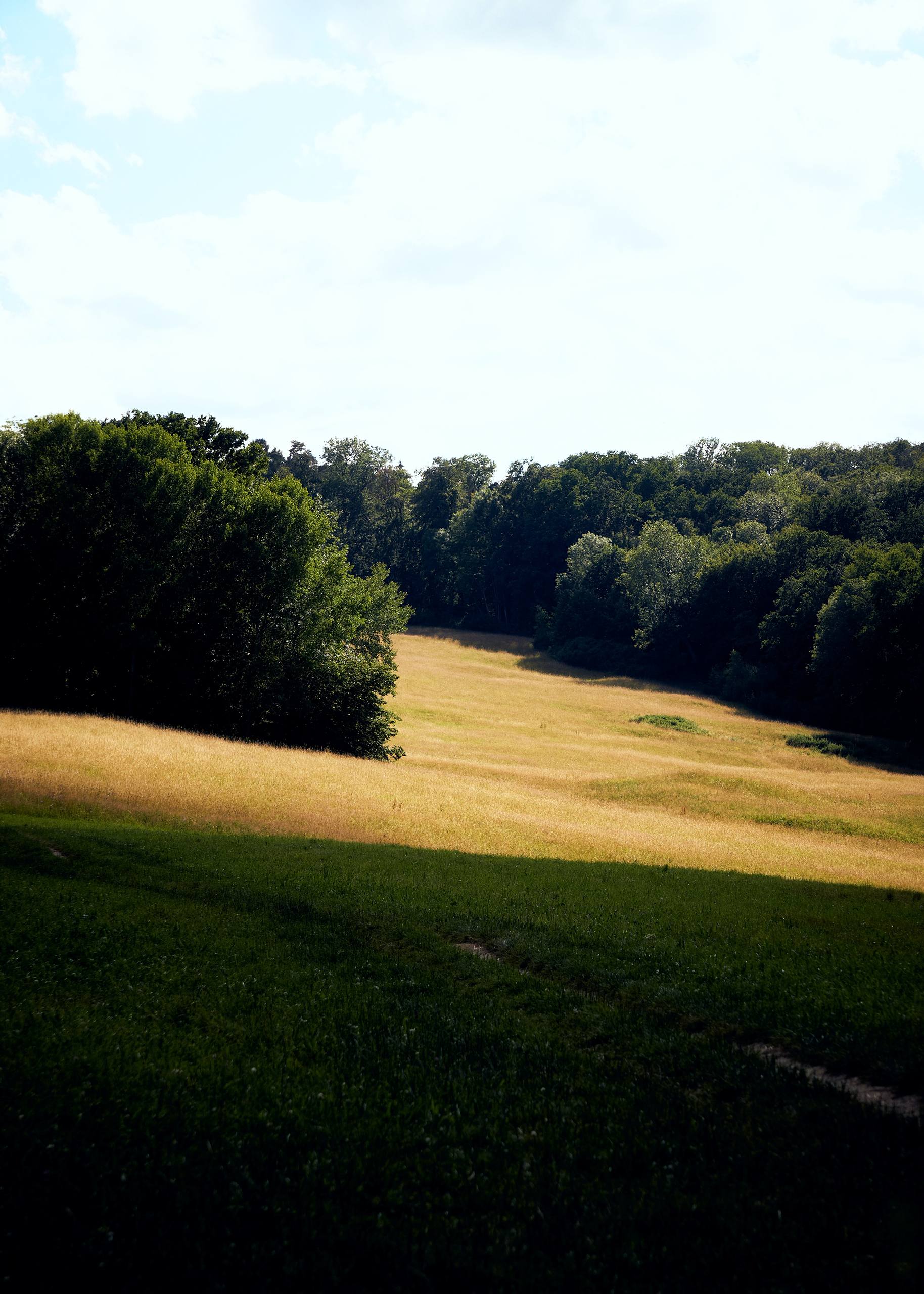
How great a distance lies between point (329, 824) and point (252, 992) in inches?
602

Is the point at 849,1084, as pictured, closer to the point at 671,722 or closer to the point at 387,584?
the point at 671,722

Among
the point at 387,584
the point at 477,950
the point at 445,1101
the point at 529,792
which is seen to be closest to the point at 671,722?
the point at 387,584

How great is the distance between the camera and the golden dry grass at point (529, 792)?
25344 millimetres

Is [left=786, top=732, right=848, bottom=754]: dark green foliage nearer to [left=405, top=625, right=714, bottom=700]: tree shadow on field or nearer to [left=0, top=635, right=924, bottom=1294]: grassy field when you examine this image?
[left=405, top=625, right=714, bottom=700]: tree shadow on field

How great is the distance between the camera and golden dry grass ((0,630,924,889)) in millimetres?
25344

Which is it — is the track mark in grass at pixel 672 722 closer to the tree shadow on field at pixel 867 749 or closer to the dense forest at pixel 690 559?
the tree shadow on field at pixel 867 749

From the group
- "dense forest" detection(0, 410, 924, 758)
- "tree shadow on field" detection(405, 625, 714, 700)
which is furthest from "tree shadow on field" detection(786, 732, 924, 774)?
"tree shadow on field" detection(405, 625, 714, 700)

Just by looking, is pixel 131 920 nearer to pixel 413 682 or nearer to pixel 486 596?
pixel 413 682

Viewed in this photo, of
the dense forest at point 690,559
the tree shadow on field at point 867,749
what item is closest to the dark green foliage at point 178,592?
the dense forest at point 690,559

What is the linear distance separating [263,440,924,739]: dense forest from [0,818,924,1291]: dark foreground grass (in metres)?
62.0

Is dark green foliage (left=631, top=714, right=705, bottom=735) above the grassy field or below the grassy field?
below

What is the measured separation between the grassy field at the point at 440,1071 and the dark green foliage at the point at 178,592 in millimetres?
26606

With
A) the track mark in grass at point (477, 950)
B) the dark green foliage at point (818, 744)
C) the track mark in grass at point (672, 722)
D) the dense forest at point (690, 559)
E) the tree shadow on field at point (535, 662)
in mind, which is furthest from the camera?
the tree shadow on field at point (535, 662)

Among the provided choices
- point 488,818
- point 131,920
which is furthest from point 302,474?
point 131,920
